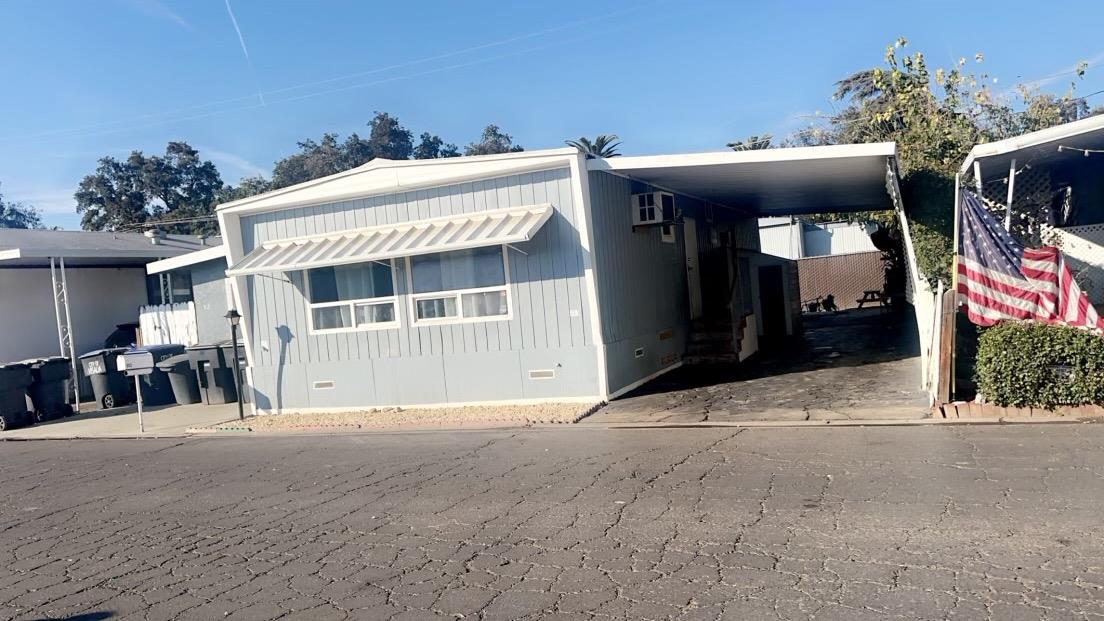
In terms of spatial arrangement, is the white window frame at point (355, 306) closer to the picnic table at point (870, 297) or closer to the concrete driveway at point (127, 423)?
the concrete driveway at point (127, 423)

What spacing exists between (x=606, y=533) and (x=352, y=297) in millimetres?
9096

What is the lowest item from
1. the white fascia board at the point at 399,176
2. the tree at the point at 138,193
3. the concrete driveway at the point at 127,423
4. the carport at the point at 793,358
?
the concrete driveway at the point at 127,423

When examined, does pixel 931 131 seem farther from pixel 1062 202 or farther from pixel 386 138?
pixel 386 138

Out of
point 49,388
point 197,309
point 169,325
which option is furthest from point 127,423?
point 169,325

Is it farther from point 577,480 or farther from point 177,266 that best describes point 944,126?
point 177,266

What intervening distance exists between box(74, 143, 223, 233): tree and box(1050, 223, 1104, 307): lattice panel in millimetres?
42469

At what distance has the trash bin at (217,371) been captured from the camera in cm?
1675

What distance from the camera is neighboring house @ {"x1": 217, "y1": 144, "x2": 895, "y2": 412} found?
12375mm

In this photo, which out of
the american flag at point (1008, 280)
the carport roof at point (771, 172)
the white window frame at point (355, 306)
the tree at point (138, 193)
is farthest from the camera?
the tree at point (138, 193)

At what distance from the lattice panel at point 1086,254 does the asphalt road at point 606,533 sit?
15.6 feet

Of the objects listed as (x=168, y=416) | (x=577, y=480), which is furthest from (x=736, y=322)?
(x=168, y=416)

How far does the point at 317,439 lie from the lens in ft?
38.7

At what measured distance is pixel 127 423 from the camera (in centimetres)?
1550

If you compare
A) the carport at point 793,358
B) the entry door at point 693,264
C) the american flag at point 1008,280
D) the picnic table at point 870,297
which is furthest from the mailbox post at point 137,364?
the picnic table at point 870,297
